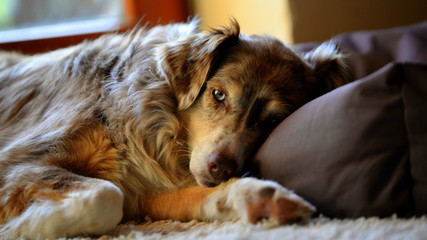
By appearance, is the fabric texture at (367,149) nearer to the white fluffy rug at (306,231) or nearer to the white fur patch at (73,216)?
the white fluffy rug at (306,231)

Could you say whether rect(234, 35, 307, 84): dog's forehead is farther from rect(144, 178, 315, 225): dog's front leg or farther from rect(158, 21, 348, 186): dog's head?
rect(144, 178, 315, 225): dog's front leg

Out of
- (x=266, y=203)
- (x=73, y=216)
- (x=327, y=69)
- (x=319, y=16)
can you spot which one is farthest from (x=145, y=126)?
(x=319, y=16)

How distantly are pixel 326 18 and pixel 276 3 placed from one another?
325 millimetres

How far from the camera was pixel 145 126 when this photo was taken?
5.98ft

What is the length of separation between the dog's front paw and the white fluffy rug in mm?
31

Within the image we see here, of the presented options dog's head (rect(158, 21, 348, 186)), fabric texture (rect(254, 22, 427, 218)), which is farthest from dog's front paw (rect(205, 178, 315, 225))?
dog's head (rect(158, 21, 348, 186))

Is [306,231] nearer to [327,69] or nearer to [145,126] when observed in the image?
[145,126]

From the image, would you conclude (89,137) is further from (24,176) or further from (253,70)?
(253,70)

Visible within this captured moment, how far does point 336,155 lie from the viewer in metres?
1.33

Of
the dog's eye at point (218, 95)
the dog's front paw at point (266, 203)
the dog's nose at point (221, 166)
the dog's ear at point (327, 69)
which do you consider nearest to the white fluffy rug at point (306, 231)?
the dog's front paw at point (266, 203)

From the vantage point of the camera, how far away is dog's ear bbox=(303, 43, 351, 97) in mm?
2021

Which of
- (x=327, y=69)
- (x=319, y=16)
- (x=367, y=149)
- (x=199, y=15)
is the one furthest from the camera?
(x=199, y=15)

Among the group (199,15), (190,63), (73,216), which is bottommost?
(73,216)

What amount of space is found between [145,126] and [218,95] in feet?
1.01
